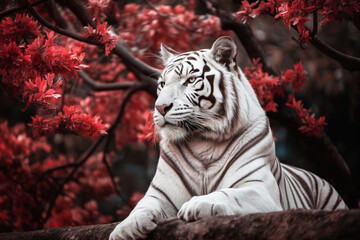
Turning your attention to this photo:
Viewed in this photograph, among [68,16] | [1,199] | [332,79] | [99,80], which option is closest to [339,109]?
[332,79]

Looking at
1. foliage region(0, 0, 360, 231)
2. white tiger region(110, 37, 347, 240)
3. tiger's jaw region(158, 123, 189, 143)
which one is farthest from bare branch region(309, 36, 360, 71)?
tiger's jaw region(158, 123, 189, 143)

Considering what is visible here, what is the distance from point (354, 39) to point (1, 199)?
23.7 feet

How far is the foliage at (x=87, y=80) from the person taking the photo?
10.5ft

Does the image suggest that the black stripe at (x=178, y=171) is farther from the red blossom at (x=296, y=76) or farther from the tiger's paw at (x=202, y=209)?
the red blossom at (x=296, y=76)

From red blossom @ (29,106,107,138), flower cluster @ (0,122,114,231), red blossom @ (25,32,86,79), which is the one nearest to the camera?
red blossom @ (25,32,86,79)

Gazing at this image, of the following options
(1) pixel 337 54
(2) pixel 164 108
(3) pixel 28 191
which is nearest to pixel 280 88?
(1) pixel 337 54

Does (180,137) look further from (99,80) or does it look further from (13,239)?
(99,80)

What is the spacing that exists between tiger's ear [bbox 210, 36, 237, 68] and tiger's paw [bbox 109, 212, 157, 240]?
4.10 feet

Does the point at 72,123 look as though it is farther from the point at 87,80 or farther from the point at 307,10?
the point at 87,80

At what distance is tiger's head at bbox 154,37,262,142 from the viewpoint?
288cm

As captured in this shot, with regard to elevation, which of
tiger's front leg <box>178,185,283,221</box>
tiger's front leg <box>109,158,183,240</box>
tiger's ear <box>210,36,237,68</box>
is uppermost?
tiger's ear <box>210,36,237,68</box>

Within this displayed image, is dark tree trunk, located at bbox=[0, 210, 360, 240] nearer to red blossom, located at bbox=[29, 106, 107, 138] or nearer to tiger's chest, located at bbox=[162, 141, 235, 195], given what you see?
tiger's chest, located at bbox=[162, 141, 235, 195]

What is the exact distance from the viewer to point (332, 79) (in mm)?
9219

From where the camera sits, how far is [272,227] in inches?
76.9
